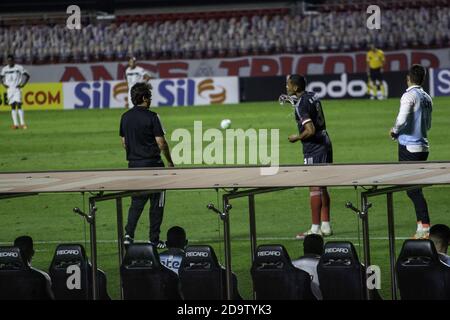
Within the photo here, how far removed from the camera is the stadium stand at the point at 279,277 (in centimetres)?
950

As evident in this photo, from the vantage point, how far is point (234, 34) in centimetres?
4762

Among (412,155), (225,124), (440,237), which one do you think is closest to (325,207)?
(412,155)

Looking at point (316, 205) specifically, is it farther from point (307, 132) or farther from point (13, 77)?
point (13, 77)

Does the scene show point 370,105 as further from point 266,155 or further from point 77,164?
point 77,164

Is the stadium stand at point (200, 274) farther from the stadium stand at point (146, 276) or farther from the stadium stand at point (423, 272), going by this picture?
the stadium stand at point (423, 272)

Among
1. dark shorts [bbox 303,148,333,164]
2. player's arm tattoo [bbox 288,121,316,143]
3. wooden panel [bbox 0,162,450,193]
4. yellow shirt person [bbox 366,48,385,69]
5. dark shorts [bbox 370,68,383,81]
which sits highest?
yellow shirt person [bbox 366,48,385,69]

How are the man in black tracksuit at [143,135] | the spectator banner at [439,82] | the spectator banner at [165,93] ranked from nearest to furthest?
the man in black tracksuit at [143,135] < the spectator banner at [439,82] < the spectator banner at [165,93]

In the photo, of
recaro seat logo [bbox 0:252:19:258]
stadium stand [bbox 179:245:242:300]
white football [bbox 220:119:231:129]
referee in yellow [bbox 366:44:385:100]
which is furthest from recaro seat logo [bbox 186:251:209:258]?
referee in yellow [bbox 366:44:385:100]

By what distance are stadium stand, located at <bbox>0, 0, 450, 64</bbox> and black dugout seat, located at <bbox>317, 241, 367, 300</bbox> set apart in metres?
35.4

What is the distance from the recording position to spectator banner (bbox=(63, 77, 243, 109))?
38.3 meters

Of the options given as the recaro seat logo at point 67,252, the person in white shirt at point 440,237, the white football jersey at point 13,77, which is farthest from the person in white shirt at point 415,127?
the white football jersey at point 13,77

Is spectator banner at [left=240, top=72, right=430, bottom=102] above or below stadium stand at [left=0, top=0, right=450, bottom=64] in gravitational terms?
below

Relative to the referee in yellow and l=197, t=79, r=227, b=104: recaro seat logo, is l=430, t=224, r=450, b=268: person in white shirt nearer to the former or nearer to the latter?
the referee in yellow

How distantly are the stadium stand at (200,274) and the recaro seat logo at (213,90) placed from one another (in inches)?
1128
